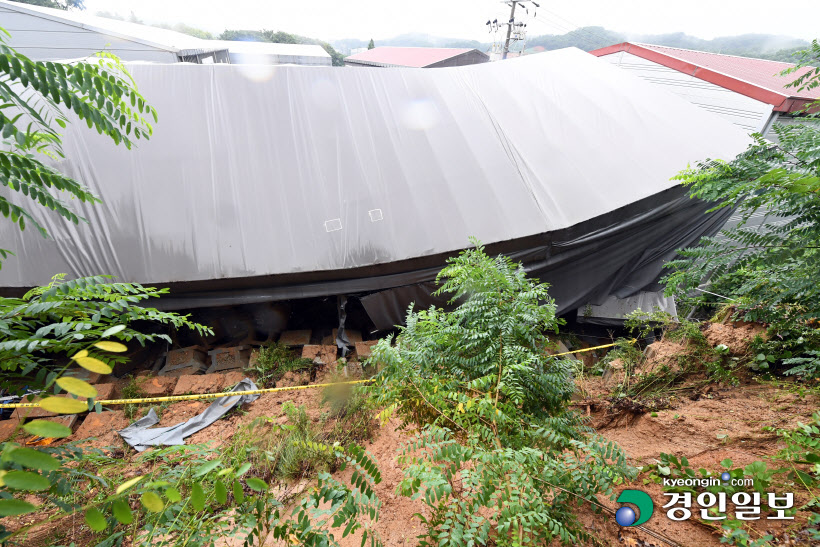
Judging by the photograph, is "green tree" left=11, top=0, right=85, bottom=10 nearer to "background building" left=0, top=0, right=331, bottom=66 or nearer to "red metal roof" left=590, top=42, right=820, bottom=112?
"background building" left=0, top=0, right=331, bottom=66

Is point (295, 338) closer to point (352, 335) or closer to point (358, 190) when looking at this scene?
point (352, 335)

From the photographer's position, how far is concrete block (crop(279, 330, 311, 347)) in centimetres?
444

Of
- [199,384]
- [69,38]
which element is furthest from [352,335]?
[69,38]

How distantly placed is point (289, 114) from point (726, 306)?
5184 millimetres

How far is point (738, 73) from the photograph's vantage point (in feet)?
23.8

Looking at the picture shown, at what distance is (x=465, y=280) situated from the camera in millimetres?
2379

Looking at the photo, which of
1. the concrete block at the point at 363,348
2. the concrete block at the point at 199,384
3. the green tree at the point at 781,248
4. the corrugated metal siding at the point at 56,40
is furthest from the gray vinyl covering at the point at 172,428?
the corrugated metal siding at the point at 56,40

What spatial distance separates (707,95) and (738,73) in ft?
2.98

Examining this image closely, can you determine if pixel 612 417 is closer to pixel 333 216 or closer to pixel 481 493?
pixel 481 493

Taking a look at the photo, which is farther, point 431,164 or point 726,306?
point 431,164

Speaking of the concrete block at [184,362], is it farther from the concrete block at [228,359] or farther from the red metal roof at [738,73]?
the red metal roof at [738,73]

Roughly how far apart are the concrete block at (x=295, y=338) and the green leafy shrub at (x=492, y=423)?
99.3 inches

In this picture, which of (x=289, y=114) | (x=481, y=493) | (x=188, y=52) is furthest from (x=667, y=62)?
(x=188, y=52)

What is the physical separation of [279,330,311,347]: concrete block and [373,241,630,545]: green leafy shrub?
252 centimetres
